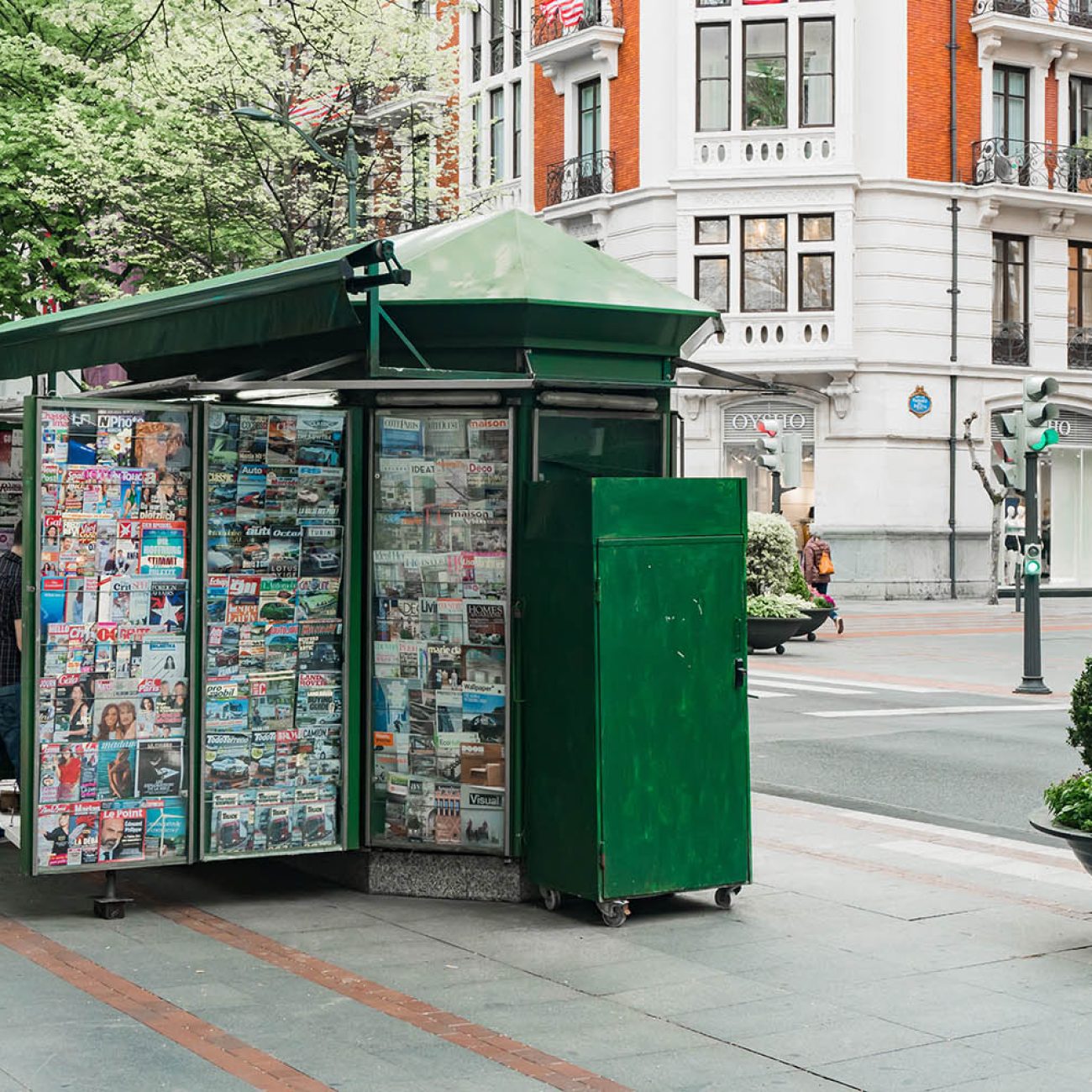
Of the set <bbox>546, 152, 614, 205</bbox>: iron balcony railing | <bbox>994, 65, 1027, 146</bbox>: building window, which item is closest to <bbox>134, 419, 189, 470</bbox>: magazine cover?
<bbox>546, 152, 614, 205</bbox>: iron balcony railing

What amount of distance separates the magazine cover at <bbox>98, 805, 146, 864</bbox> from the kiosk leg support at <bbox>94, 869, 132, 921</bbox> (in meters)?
0.10

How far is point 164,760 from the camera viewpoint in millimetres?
7375

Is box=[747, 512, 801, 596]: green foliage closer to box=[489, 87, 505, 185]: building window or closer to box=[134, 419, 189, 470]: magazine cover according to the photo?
box=[134, 419, 189, 470]: magazine cover

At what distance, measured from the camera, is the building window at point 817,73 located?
3559cm

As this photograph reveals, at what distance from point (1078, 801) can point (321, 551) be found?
136 inches

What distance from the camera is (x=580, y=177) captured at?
38000 millimetres

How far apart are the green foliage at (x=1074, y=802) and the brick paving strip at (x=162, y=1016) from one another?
336 centimetres

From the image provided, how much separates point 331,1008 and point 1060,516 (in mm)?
36432

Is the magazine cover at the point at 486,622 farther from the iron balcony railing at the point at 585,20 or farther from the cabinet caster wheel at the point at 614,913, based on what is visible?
the iron balcony railing at the point at 585,20

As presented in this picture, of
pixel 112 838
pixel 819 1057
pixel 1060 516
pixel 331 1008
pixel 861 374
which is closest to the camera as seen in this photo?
pixel 819 1057

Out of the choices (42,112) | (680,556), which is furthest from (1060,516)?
(680,556)

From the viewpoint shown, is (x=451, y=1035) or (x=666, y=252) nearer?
(x=451, y=1035)

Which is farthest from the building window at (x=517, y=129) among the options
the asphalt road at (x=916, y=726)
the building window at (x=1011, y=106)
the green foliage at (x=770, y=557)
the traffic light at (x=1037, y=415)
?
the traffic light at (x=1037, y=415)

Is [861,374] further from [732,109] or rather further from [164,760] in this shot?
[164,760]
